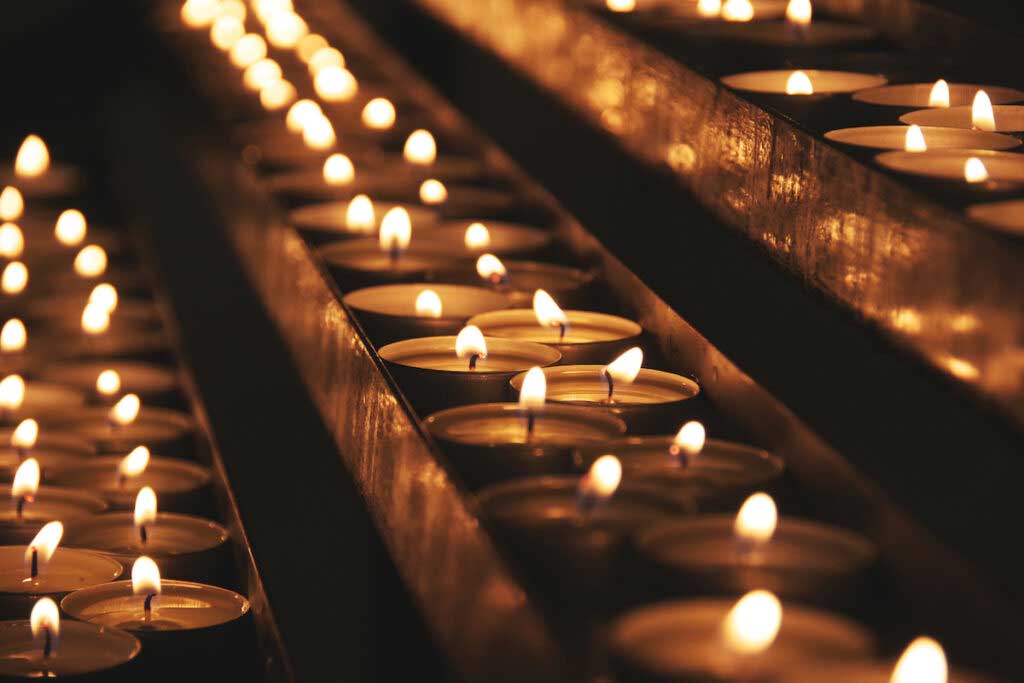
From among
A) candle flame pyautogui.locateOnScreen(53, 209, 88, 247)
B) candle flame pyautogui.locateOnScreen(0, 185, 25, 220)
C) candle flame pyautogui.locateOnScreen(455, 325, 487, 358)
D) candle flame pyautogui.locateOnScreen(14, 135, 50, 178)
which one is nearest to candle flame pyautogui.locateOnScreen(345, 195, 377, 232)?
candle flame pyautogui.locateOnScreen(455, 325, 487, 358)

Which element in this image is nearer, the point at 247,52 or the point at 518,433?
the point at 518,433

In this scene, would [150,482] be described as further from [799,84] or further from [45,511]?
[799,84]

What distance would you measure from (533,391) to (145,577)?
357 mm

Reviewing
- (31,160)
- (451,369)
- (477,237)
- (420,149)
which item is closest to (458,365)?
(451,369)

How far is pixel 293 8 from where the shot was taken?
3.97 metres

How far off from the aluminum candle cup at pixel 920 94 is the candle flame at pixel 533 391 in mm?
524

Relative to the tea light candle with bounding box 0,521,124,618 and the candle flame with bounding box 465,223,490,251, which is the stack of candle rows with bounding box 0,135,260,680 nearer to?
the tea light candle with bounding box 0,521,124,618

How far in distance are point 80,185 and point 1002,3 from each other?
76.0 inches

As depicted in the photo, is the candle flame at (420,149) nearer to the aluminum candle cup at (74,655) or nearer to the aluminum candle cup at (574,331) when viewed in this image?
the aluminum candle cup at (574,331)

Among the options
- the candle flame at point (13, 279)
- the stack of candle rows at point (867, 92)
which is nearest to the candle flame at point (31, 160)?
the candle flame at point (13, 279)

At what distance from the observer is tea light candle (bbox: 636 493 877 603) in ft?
3.26

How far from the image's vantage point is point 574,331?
1.62 m

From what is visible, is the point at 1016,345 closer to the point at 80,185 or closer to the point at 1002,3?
the point at 1002,3

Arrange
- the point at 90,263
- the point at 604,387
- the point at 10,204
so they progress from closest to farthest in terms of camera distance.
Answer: the point at 604,387 → the point at 90,263 → the point at 10,204
